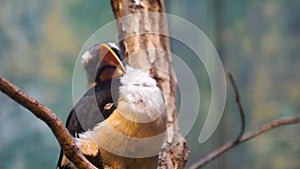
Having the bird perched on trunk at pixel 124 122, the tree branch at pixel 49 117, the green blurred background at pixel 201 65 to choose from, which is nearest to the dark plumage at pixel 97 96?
the bird perched on trunk at pixel 124 122

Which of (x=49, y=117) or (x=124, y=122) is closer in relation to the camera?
(x=49, y=117)

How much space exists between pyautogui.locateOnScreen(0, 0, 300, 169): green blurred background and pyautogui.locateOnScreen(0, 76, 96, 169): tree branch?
2.49 feet

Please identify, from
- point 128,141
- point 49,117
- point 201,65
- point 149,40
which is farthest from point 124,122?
point 201,65

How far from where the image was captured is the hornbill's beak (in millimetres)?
879

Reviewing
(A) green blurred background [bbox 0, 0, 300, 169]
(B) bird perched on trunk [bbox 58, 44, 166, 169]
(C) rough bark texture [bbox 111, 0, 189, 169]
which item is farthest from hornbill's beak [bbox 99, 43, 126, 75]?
(A) green blurred background [bbox 0, 0, 300, 169]

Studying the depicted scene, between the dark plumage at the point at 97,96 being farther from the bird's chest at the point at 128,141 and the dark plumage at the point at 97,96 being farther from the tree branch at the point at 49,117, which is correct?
the tree branch at the point at 49,117

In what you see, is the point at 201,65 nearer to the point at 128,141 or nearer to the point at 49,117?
the point at 128,141

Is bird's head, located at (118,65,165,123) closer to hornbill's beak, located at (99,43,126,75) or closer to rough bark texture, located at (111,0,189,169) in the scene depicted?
hornbill's beak, located at (99,43,126,75)

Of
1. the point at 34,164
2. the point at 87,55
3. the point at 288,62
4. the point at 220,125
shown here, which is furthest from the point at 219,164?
the point at 87,55

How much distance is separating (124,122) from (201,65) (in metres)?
0.91

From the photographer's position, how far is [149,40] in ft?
3.76

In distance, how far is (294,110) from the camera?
184 cm

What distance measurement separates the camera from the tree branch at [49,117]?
24.3 inches

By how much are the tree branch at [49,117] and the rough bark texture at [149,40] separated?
414 millimetres
